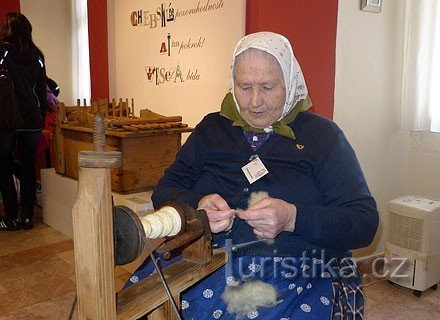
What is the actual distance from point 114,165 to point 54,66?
5.34 m

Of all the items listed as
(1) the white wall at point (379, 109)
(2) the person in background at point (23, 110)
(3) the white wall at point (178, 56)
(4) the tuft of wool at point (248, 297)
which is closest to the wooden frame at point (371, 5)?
(1) the white wall at point (379, 109)

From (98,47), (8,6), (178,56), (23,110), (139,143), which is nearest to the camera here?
(139,143)

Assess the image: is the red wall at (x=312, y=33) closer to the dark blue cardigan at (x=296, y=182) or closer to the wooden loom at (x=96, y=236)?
the dark blue cardigan at (x=296, y=182)

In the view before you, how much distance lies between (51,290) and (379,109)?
205 cm

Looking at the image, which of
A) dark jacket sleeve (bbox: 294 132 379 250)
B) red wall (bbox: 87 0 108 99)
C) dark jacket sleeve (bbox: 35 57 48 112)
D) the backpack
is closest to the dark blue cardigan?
dark jacket sleeve (bbox: 294 132 379 250)

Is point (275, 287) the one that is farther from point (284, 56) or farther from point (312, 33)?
point (312, 33)

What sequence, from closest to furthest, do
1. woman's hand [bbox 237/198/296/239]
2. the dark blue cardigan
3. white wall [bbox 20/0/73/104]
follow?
woman's hand [bbox 237/198/296/239], the dark blue cardigan, white wall [bbox 20/0/73/104]

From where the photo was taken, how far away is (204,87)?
3055mm

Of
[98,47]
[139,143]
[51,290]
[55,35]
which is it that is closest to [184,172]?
[139,143]

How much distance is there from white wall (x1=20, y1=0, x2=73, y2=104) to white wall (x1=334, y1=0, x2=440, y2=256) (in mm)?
4037

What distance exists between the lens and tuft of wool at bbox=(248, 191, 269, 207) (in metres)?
1.24

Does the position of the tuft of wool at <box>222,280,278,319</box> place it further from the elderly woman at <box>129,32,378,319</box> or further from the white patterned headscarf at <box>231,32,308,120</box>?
the white patterned headscarf at <box>231,32,308,120</box>

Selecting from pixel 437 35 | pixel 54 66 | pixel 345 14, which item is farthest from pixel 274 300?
pixel 54 66

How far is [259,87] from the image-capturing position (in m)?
1.27
